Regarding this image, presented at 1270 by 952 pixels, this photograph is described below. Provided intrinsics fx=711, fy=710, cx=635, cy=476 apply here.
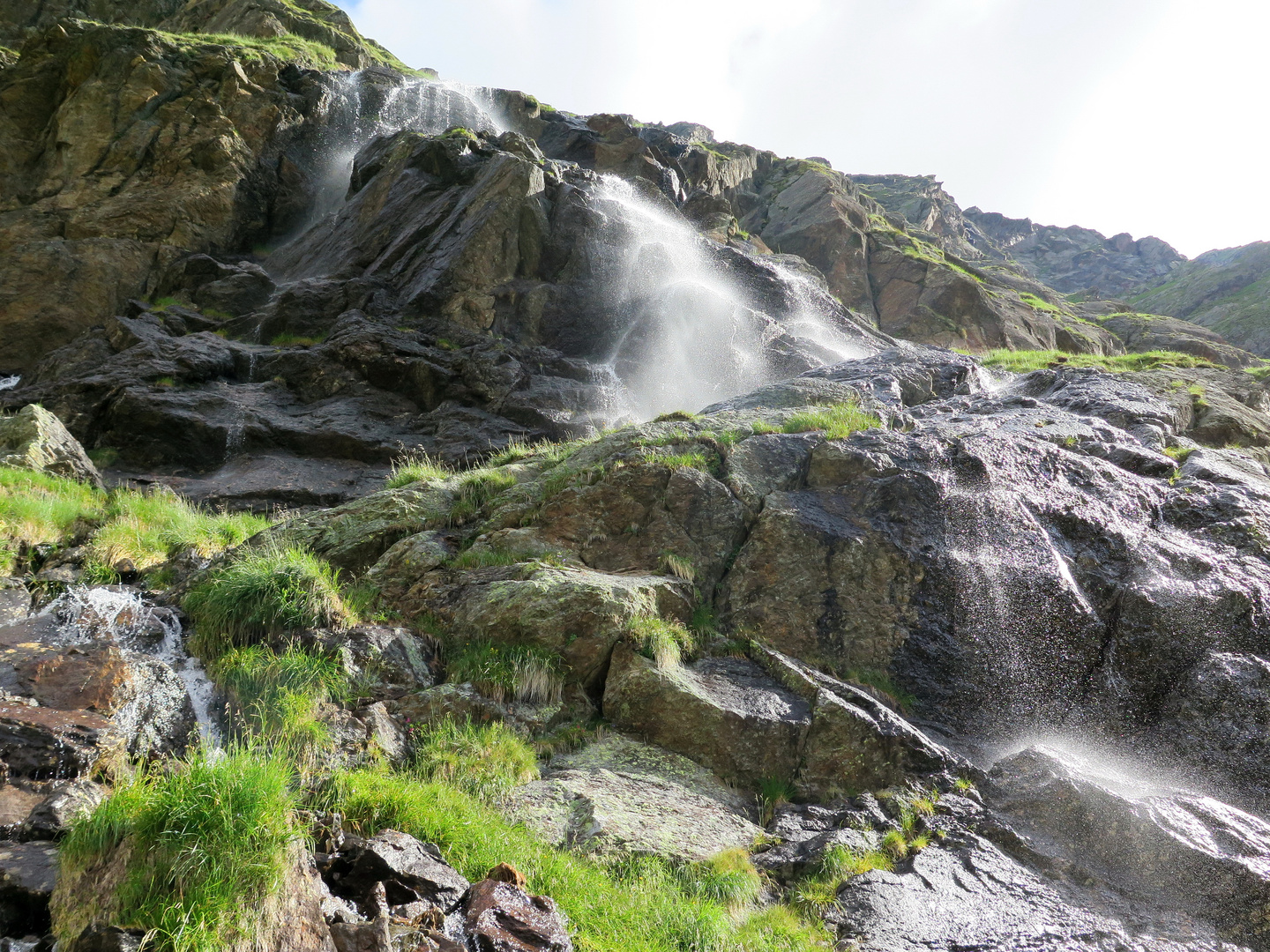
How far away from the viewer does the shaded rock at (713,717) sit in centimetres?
734

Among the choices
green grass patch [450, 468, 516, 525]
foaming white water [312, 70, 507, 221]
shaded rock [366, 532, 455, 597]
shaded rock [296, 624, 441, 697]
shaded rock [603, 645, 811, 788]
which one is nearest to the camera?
shaded rock [603, 645, 811, 788]

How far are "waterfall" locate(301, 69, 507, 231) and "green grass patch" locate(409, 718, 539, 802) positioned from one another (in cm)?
2989

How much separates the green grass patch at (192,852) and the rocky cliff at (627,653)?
0.02 meters

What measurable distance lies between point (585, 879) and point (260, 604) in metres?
4.83

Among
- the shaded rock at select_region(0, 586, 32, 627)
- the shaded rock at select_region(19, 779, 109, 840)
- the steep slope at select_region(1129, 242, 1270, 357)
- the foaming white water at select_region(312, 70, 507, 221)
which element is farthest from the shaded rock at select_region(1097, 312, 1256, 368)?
the shaded rock at select_region(0, 586, 32, 627)

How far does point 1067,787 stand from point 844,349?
59.4ft

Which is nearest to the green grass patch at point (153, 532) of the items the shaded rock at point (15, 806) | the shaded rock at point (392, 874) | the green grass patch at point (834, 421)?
the shaded rock at point (15, 806)

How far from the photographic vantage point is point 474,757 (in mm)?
6625

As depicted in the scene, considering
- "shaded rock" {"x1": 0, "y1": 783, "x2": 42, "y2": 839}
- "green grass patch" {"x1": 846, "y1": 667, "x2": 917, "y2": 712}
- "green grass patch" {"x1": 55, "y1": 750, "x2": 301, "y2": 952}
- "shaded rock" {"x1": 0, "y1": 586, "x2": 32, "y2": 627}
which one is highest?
"green grass patch" {"x1": 846, "y1": 667, "x2": 917, "y2": 712}

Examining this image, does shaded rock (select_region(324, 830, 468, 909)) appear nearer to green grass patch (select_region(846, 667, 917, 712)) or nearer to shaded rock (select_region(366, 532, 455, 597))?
shaded rock (select_region(366, 532, 455, 597))

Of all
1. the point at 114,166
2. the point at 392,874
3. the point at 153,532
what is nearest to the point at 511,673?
the point at 392,874

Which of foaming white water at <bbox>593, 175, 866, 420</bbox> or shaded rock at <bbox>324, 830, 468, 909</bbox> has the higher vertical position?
foaming white water at <bbox>593, 175, 866, 420</bbox>

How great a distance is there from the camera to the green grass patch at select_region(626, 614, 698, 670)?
7.97 metres

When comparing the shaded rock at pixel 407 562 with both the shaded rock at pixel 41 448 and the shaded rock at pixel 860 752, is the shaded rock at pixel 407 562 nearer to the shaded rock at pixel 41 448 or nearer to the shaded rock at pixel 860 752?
the shaded rock at pixel 860 752
